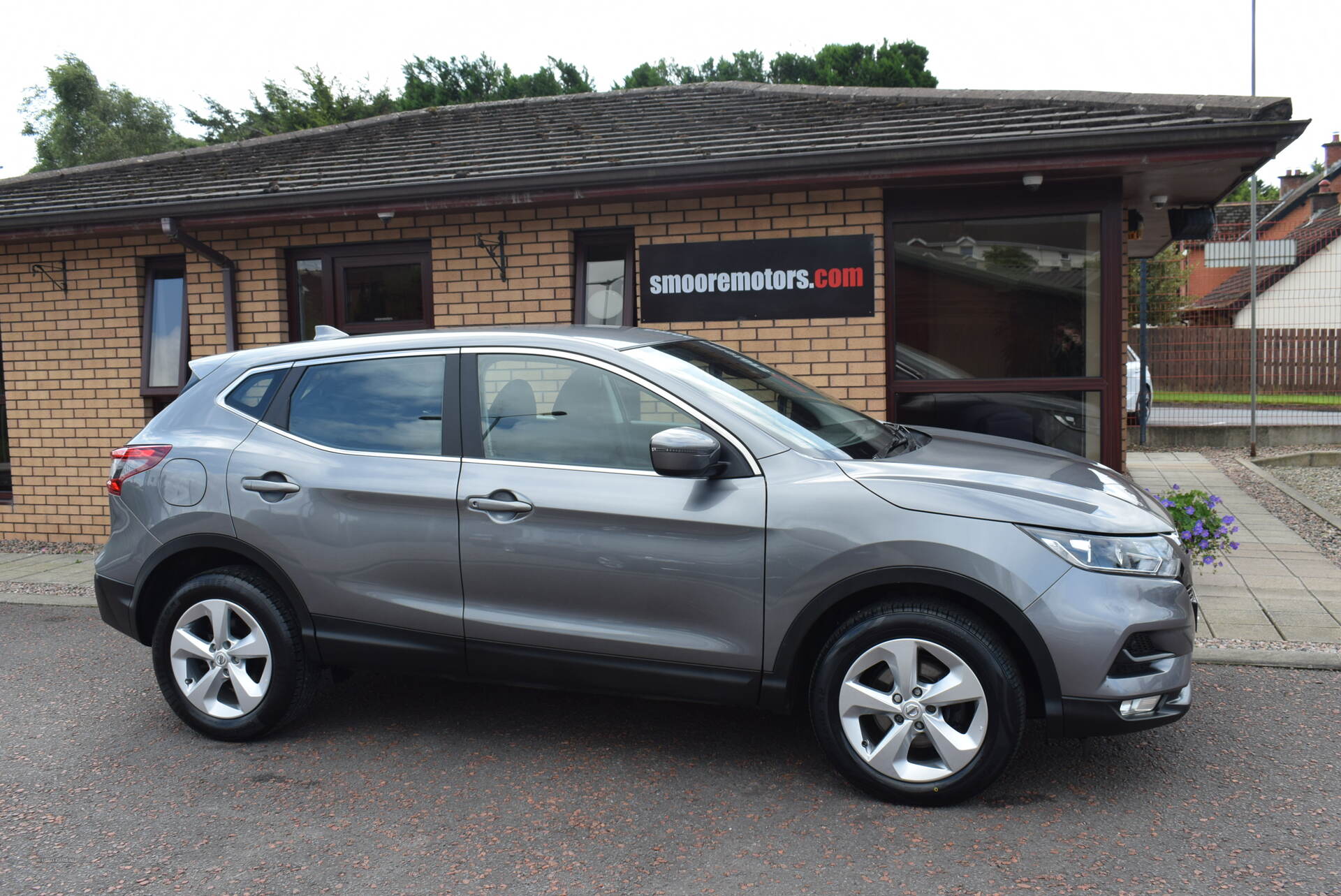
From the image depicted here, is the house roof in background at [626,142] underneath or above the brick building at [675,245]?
above

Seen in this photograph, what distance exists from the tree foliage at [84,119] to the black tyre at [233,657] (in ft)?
158

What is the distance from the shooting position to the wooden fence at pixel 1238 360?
18.5 meters

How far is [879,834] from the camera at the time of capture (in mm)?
3461

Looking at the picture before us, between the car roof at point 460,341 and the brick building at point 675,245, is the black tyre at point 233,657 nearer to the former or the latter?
the car roof at point 460,341

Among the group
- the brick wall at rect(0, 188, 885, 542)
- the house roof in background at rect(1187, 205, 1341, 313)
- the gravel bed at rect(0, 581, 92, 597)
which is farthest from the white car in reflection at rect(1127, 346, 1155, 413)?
the gravel bed at rect(0, 581, 92, 597)

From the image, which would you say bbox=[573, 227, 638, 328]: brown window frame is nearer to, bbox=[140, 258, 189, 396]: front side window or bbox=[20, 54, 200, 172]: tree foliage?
bbox=[140, 258, 189, 396]: front side window

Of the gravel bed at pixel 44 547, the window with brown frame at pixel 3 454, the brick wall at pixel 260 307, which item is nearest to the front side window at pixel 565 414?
the brick wall at pixel 260 307

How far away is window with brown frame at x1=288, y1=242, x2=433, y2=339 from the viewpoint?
8805 mm

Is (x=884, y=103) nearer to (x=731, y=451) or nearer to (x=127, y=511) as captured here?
(x=731, y=451)

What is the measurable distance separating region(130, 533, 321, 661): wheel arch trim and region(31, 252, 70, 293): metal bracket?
6.19 m

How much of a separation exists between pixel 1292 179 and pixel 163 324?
172 feet

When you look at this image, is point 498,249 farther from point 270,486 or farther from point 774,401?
point 774,401

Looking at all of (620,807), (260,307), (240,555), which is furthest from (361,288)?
(620,807)

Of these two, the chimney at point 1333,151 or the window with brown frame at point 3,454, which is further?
the chimney at point 1333,151
